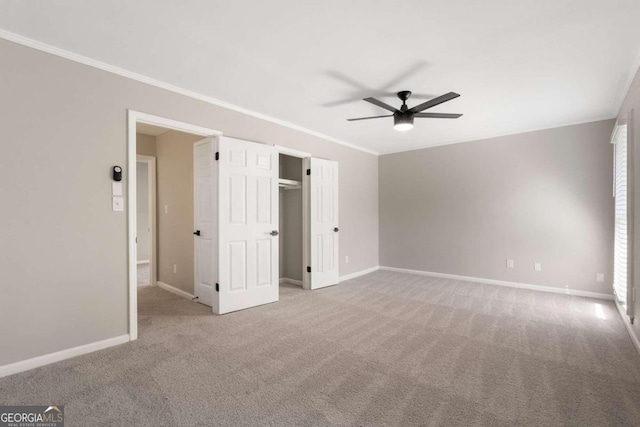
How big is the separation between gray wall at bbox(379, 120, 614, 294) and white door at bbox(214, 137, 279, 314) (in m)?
3.22

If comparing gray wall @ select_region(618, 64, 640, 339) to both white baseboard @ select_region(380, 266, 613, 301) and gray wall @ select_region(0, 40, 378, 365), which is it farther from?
gray wall @ select_region(0, 40, 378, 365)

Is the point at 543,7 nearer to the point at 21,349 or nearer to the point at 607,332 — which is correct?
the point at 607,332

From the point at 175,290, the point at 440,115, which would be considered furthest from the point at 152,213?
the point at 440,115

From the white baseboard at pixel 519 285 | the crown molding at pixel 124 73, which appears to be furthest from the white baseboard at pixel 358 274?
the crown molding at pixel 124 73

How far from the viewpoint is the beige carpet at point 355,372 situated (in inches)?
69.6

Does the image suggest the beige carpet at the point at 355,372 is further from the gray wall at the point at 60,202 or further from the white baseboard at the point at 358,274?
the white baseboard at the point at 358,274

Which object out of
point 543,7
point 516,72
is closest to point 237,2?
point 543,7

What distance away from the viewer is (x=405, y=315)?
350cm

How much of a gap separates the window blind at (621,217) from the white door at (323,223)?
146 inches

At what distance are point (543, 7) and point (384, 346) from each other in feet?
9.56

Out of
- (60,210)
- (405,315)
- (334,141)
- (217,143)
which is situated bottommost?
(405,315)

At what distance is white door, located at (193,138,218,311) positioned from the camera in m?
3.63

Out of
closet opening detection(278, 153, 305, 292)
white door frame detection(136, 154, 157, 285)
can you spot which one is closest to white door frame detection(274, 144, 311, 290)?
closet opening detection(278, 153, 305, 292)

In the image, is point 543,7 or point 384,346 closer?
point 543,7
